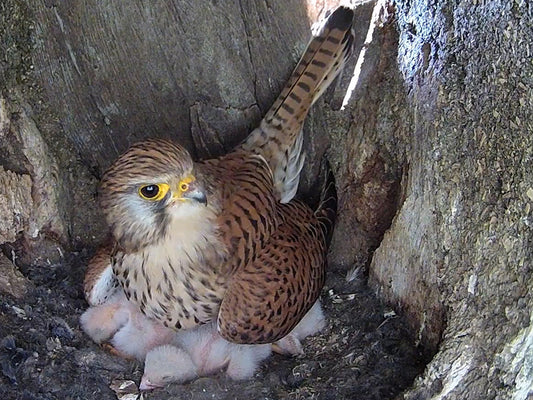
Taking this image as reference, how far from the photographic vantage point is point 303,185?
11.2 ft

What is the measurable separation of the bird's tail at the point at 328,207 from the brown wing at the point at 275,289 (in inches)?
5.4

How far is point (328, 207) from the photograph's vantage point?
3.17 metres

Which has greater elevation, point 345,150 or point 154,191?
point 345,150

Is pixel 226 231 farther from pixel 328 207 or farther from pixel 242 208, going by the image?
pixel 328 207

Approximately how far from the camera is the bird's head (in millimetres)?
2486

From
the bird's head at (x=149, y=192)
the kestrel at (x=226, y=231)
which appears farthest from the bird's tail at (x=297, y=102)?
the bird's head at (x=149, y=192)

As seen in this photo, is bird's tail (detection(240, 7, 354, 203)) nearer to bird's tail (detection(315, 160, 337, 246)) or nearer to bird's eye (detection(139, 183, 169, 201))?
bird's tail (detection(315, 160, 337, 246))

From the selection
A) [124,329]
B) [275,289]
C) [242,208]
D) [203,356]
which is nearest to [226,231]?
[242,208]

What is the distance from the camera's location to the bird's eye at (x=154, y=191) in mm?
2480

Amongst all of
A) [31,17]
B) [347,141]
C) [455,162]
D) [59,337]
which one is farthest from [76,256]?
[455,162]

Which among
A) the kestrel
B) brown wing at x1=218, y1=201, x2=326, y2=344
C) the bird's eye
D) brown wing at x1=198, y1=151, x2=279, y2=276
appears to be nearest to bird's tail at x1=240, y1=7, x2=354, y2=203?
the kestrel

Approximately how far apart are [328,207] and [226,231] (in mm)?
619

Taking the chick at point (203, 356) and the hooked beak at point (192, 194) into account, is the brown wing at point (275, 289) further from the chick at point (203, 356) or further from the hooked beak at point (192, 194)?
the hooked beak at point (192, 194)

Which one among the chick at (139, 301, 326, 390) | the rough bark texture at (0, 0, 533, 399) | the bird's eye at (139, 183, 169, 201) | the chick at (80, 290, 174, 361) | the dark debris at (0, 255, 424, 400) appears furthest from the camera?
the chick at (80, 290, 174, 361)
